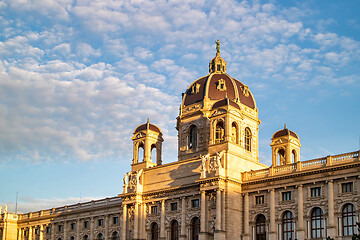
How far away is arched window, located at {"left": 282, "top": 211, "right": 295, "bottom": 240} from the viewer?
64.8 m

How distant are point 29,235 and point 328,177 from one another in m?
60.6

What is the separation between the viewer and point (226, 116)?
73.2 m

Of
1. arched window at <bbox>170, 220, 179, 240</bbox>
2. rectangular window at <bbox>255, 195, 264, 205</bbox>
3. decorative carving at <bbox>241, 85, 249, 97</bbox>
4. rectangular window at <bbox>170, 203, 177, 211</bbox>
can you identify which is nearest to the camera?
rectangular window at <bbox>255, 195, 264, 205</bbox>

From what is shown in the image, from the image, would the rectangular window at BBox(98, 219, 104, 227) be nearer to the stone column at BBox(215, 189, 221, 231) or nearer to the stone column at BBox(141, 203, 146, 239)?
the stone column at BBox(141, 203, 146, 239)

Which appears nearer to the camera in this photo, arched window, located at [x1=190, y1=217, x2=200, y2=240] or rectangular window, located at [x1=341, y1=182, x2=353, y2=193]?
rectangular window, located at [x1=341, y1=182, x2=353, y2=193]

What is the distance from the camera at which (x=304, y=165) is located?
65.2m

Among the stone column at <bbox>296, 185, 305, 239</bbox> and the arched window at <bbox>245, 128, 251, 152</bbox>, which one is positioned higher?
the arched window at <bbox>245, 128, 251, 152</bbox>

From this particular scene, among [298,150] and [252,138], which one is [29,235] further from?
[298,150]

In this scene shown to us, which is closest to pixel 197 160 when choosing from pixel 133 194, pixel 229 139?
pixel 229 139

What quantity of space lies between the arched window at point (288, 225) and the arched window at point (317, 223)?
2598 mm

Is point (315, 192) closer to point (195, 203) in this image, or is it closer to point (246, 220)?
point (246, 220)

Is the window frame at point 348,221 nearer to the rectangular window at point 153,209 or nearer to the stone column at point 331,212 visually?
the stone column at point 331,212

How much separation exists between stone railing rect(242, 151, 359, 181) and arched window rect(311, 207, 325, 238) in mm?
5000

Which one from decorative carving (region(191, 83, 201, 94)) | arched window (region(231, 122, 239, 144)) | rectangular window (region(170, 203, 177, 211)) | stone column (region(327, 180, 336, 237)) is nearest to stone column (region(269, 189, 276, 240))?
stone column (region(327, 180, 336, 237))
